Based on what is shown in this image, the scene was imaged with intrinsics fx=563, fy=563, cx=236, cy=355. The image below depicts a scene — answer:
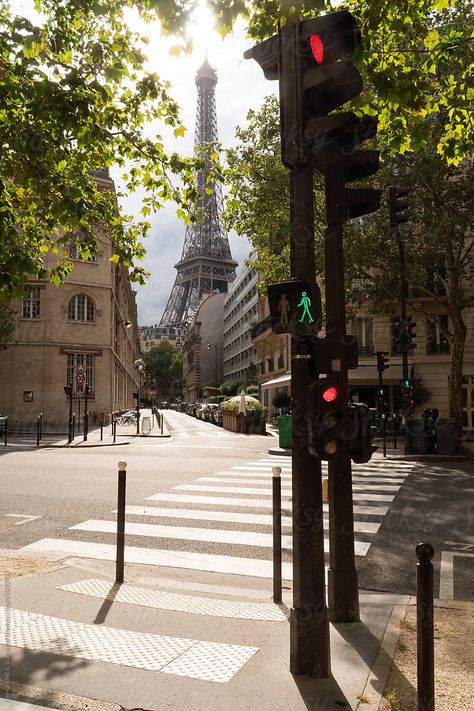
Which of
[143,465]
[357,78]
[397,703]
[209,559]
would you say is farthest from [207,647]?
[143,465]

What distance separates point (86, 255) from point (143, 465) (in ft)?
24.7

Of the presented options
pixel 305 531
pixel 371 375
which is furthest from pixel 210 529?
pixel 371 375

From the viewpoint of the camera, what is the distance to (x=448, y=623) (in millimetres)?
4273

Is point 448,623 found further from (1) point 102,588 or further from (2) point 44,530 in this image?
(2) point 44,530

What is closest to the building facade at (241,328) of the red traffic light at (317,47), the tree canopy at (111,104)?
the tree canopy at (111,104)

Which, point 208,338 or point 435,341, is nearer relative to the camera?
point 435,341

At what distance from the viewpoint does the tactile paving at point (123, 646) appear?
11.6 ft

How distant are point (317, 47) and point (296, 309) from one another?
1.69 m

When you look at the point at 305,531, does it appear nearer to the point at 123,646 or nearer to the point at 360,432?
the point at 360,432

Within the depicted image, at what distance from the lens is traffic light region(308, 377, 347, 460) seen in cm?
337

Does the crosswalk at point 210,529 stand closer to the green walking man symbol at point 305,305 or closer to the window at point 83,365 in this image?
the green walking man symbol at point 305,305

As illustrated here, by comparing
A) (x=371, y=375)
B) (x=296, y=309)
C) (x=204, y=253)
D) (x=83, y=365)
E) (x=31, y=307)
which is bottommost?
(x=296, y=309)

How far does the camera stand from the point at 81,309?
129 ft

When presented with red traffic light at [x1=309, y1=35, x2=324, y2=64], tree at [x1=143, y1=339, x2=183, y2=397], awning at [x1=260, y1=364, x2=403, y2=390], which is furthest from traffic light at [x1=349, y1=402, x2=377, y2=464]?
tree at [x1=143, y1=339, x2=183, y2=397]
